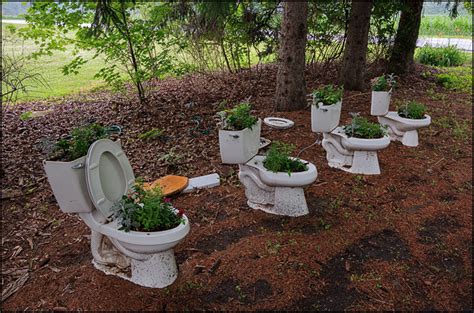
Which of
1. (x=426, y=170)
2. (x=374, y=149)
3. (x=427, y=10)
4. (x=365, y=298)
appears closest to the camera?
(x=365, y=298)

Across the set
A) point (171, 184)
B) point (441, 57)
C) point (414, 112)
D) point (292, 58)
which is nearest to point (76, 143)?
point (171, 184)

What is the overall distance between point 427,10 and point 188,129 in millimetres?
5566

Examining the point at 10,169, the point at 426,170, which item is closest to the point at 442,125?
the point at 426,170

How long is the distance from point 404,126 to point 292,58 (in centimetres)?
162

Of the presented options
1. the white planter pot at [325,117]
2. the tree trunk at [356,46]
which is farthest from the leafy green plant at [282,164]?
the tree trunk at [356,46]

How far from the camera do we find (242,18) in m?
5.89

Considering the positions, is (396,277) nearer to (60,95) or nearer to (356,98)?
(356,98)

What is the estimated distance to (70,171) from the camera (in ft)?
6.72

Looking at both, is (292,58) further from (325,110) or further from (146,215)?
(146,215)

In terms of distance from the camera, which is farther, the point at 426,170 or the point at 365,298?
the point at 426,170

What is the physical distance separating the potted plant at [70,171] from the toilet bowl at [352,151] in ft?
7.89

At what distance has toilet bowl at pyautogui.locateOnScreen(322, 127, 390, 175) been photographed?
11.5ft

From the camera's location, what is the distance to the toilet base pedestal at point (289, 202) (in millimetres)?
2922

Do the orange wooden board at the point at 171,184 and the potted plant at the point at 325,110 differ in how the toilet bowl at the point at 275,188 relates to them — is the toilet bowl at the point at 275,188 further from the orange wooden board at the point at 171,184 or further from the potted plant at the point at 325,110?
the potted plant at the point at 325,110
